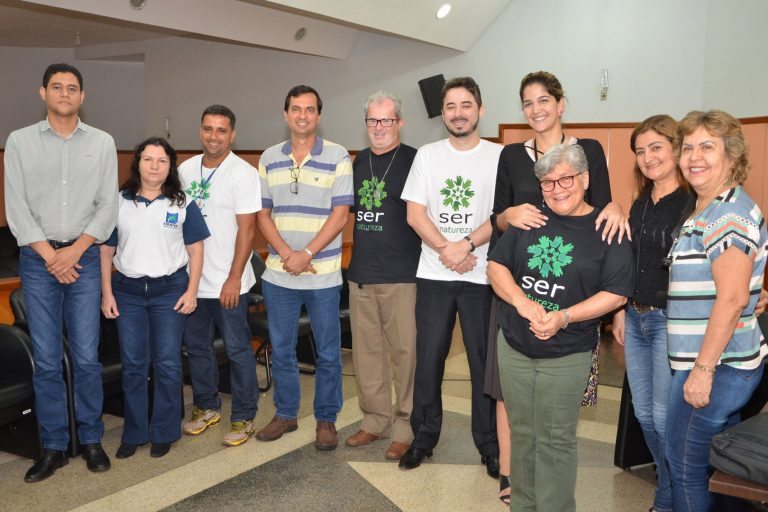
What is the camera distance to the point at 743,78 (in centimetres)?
608

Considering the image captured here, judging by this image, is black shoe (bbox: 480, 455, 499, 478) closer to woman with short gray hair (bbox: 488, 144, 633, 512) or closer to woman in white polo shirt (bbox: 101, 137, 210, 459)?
woman with short gray hair (bbox: 488, 144, 633, 512)

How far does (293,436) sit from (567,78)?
16.7 feet

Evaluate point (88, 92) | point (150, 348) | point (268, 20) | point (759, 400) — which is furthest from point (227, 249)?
point (88, 92)

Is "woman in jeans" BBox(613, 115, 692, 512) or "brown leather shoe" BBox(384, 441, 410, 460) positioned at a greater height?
"woman in jeans" BBox(613, 115, 692, 512)

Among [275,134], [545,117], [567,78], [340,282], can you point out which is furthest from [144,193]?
[275,134]

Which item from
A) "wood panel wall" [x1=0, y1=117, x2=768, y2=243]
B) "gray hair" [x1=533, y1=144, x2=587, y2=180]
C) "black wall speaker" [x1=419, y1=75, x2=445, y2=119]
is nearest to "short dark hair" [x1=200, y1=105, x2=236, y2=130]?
"gray hair" [x1=533, y1=144, x2=587, y2=180]

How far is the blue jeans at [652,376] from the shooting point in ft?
8.00

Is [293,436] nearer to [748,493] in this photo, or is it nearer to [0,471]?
[0,471]

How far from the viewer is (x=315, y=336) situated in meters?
3.44

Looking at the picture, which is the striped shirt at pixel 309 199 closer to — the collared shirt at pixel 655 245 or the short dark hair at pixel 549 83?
the short dark hair at pixel 549 83

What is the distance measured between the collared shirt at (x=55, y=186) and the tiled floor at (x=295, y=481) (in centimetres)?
110

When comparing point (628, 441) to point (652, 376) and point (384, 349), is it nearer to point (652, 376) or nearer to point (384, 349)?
point (652, 376)

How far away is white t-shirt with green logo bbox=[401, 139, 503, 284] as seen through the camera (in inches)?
118

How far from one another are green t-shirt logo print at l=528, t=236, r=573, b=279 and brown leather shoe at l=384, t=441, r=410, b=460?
1.45 metres
